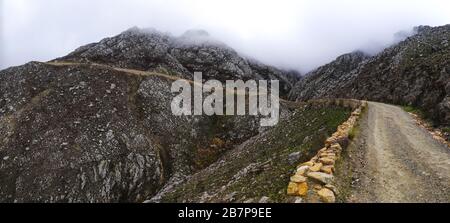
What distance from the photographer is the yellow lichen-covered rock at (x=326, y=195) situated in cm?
1392

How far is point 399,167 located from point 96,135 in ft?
135

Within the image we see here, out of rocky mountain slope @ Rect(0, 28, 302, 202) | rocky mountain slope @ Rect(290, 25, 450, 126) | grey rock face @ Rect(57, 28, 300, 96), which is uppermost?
grey rock face @ Rect(57, 28, 300, 96)

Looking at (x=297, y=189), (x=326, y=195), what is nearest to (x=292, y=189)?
(x=297, y=189)

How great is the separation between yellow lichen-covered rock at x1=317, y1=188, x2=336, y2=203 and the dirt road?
0.92 m

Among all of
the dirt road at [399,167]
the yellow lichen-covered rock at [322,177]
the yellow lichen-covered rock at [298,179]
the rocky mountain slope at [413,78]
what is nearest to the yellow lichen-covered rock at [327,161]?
the dirt road at [399,167]

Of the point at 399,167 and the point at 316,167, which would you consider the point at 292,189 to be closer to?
the point at 316,167

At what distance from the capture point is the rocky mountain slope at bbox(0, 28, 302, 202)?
4481cm

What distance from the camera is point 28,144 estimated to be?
163 feet

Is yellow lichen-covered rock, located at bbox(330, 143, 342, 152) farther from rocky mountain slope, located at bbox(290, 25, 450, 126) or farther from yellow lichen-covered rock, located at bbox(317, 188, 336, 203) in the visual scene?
rocky mountain slope, located at bbox(290, 25, 450, 126)

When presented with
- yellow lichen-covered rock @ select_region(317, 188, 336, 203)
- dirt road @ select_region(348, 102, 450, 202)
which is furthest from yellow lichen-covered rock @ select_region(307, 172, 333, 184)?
dirt road @ select_region(348, 102, 450, 202)

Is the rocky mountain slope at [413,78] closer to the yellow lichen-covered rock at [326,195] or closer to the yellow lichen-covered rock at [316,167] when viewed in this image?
the yellow lichen-covered rock at [316,167]
